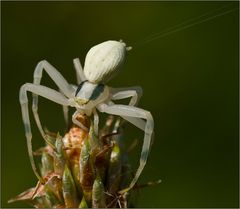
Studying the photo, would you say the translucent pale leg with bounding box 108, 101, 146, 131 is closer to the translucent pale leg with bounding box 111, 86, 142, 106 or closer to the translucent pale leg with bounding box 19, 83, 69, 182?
the translucent pale leg with bounding box 111, 86, 142, 106

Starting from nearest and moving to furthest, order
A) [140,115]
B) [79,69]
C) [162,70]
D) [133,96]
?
1. [140,115]
2. [133,96]
3. [79,69]
4. [162,70]

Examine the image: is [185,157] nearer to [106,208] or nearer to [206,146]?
[206,146]

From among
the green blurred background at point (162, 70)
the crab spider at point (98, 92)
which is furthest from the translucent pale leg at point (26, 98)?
the green blurred background at point (162, 70)

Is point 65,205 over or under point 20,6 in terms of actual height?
under

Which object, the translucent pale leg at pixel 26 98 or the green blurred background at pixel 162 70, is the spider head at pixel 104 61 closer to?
the translucent pale leg at pixel 26 98

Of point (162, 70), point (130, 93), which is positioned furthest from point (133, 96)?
point (162, 70)

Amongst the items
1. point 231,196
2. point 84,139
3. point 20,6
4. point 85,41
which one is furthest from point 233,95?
point 84,139

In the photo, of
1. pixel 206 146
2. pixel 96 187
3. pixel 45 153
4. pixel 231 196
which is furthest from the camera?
pixel 206 146

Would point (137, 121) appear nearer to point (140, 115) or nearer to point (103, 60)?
point (140, 115)
